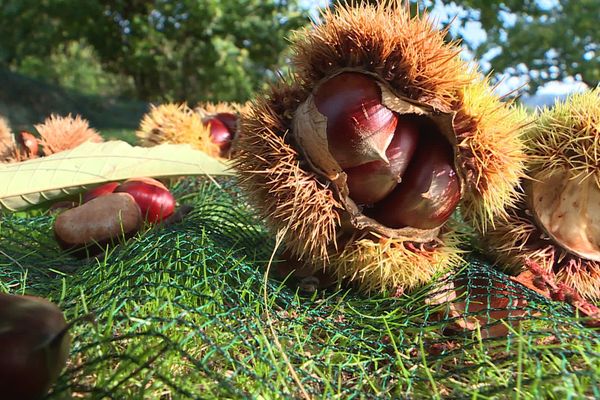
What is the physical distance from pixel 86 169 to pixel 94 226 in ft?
0.55

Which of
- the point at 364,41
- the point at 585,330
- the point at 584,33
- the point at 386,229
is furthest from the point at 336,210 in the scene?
the point at 584,33

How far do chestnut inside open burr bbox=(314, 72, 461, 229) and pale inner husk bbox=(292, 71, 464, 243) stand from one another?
0.4 inches

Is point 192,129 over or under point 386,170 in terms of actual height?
under

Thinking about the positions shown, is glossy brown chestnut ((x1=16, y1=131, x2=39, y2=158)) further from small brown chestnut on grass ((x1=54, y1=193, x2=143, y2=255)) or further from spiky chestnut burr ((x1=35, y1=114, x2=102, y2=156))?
small brown chestnut on grass ((x1=54, y1=193, x2=143, y2=255))

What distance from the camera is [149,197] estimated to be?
4.23 ft

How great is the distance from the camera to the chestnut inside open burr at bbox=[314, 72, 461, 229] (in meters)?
0.89

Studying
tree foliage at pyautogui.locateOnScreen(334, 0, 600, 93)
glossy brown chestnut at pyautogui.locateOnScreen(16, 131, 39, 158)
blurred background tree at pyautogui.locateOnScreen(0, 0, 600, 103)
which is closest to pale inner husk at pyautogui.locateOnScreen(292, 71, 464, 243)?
glossy brown chestnut at pyautogui.locateOnScreen(16, 131, 39, 158)

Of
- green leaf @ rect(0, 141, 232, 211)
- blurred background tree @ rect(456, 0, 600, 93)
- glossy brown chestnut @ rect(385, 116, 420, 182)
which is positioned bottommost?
blurred background tree @ rect(456, 0, 600, 93)

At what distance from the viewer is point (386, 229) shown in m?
0.94

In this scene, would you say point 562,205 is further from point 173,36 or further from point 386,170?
Result: point 173,36

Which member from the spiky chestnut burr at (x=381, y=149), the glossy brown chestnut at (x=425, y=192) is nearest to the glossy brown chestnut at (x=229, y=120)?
the spiky chestnut burr at (x=381, y=149)

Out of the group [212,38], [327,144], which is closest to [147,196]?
[327,144]

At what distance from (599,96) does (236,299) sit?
2.84 ft

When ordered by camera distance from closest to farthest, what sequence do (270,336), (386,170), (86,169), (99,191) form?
(270,336), (386,170), (86,169), (99,191)
